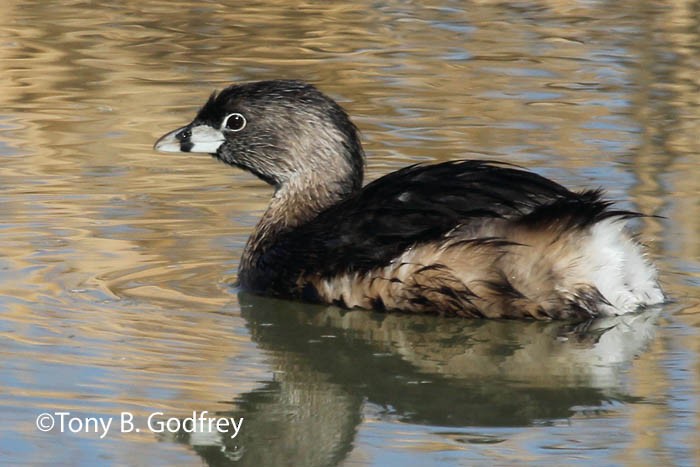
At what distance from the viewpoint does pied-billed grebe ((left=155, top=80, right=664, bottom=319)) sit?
7.15m

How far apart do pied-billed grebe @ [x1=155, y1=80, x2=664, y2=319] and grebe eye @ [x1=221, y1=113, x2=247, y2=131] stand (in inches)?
27.5

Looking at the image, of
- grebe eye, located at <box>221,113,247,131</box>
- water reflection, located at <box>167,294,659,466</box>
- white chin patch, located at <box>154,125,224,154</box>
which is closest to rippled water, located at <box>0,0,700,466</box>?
water reflection, located at <box>167,294,659,466</box>

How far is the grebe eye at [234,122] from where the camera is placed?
27.7ft

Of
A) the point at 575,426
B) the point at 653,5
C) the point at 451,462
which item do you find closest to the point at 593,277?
the point at 575,426

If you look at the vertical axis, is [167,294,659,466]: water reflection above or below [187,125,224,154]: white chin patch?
below

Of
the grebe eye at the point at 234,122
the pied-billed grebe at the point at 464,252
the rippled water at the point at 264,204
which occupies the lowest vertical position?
the rippled water at the point at 264,204

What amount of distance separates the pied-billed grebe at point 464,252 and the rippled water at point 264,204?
11 cm

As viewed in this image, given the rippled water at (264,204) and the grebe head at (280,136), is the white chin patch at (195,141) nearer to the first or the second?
the grebe head at (280,136)

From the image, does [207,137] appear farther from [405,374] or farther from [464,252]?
[405,374]

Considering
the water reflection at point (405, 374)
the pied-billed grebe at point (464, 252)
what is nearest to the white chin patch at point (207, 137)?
the pied-billed grebe at point (464, 252)

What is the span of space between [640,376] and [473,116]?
5261 millimetres

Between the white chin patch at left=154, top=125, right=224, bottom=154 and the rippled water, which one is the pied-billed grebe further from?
the white chin patch at left=154, top=125, right=224, bottom=154

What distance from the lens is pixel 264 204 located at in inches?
369

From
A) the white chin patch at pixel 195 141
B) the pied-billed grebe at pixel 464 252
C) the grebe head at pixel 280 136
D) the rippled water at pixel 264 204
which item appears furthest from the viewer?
the white chin patch at pixel 195 141
